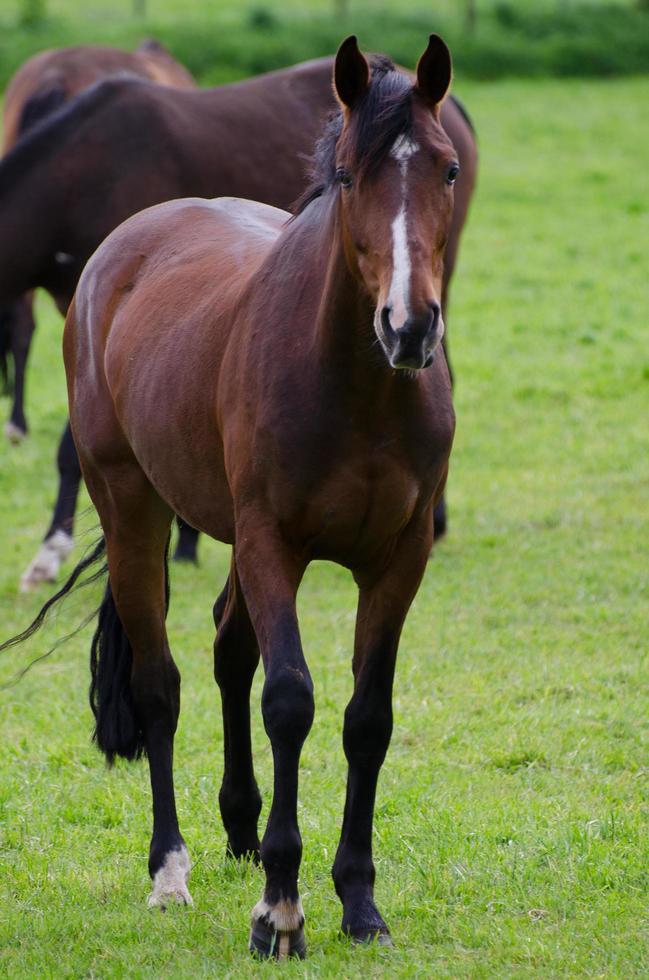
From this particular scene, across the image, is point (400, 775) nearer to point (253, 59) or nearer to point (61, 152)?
point (61, 152)

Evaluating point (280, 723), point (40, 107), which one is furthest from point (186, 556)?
point (280, 723)

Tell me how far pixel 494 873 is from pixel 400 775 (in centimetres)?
100

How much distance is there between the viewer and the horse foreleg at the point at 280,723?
3.45 metres

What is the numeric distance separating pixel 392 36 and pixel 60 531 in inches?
643

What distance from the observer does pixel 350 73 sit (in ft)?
10.9

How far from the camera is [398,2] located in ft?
102

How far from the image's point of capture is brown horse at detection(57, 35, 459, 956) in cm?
322

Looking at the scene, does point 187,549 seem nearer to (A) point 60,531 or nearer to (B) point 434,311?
(A) point 60,531

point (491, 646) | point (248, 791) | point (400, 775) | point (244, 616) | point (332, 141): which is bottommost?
point (491, 646)

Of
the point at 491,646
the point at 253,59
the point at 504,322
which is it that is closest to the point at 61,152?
the point at 491,646

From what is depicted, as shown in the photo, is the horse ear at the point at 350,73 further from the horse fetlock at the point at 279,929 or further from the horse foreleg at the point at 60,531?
the horse foreleg at the point at 60,531

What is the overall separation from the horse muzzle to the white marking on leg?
138 centimetres

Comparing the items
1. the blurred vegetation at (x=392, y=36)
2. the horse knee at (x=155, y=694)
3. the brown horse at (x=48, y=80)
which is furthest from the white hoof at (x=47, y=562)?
the blurred vegetation at (x=392, y=36)

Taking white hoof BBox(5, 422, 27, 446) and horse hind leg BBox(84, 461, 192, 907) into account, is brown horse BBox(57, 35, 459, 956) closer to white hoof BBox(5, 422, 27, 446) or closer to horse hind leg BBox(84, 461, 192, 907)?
horse hind leg BBox(84, 461, 192, 907)
